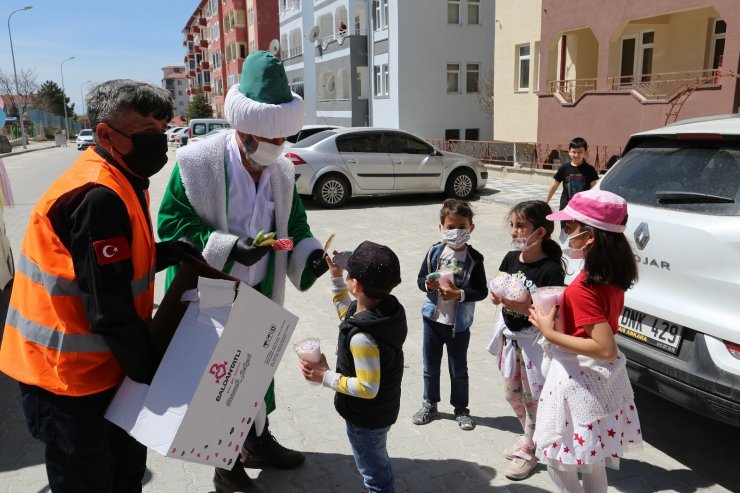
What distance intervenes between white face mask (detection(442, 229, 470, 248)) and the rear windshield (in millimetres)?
1077

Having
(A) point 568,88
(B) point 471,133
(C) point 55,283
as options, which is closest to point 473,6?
(B) point 471,133

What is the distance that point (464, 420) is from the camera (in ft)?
11.7

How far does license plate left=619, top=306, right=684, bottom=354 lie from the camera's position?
3.02 metres

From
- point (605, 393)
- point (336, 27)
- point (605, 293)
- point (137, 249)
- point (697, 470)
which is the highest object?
point (336, 27)

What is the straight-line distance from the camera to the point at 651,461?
10.6 ft

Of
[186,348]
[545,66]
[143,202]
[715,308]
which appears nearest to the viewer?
[186,348]

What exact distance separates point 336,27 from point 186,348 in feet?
113

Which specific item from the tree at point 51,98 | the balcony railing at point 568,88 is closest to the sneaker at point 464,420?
the balcony railing at point 568,88

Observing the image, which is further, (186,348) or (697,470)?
(697,470)

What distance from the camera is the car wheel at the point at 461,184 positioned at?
13.4 m

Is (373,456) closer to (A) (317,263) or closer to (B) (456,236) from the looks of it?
(A) (317,263)

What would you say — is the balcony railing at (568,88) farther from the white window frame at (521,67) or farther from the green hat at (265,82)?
the green hat at (265,82)

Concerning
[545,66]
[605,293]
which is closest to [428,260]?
[605,293]

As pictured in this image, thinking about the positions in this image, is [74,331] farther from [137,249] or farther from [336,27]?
[336,27]
